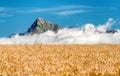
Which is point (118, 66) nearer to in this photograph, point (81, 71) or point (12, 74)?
point (81, 71)

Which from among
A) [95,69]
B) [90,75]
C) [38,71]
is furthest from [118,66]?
[38,71]

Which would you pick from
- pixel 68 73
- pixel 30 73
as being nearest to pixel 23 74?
pixel 30 73

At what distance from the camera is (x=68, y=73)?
16578mm

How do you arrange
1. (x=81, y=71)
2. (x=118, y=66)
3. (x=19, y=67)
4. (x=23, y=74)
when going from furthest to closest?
(x=118, y=66)
(x=19, y=67)
(x=81, y=71)
(x=23, y=74)

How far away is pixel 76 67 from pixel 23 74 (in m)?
3.25

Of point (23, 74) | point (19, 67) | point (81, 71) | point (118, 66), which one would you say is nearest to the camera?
point (23, 74)

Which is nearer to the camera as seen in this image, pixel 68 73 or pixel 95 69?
pixel 68 73

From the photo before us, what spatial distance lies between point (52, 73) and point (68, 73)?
2.15 feet

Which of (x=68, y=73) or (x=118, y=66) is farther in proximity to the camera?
(x=118, y=66)

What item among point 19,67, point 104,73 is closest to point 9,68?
point 19,67

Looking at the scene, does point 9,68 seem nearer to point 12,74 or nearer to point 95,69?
point 12,74

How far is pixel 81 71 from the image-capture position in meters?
17.0

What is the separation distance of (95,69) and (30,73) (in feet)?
A: 10.5

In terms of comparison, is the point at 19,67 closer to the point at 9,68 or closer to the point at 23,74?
the point at 9,68
